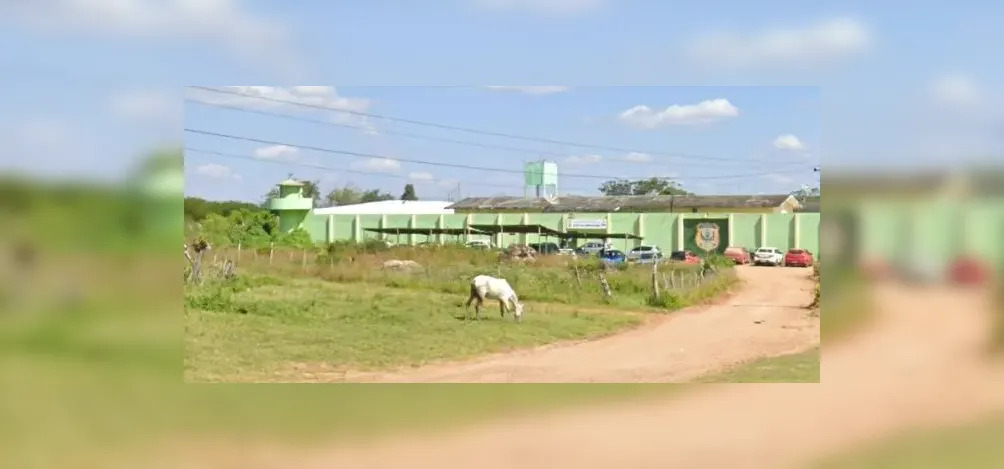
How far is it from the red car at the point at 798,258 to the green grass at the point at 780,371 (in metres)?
2.09

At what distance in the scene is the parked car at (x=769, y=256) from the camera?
1099 cm

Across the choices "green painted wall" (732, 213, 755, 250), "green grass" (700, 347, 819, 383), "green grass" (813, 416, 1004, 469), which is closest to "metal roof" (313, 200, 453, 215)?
"green painted wall" (732, 213, 755, 250)

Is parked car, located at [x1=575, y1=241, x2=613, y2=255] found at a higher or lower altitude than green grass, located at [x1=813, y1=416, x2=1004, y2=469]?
higher

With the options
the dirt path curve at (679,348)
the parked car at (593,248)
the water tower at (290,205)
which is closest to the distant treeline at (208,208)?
the water tower at (290,205)

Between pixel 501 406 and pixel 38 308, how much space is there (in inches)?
152

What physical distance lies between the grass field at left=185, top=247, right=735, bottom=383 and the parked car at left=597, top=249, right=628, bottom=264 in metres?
0.17

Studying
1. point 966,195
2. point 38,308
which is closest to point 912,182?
point 966,195

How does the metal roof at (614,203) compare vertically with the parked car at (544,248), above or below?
above

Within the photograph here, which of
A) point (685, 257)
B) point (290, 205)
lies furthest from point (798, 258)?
point (290, 205)

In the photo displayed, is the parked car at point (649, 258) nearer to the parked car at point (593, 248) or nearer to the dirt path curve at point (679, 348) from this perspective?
the parked car at point (593, 248)

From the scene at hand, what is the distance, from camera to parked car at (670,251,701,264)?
11635mm

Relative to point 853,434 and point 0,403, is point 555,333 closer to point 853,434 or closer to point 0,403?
point 853,434

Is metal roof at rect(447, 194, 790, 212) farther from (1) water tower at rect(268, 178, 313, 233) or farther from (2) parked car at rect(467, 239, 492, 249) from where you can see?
(1) water tower at rect(268, 178, 313, 233)

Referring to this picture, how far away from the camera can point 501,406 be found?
6578mm
